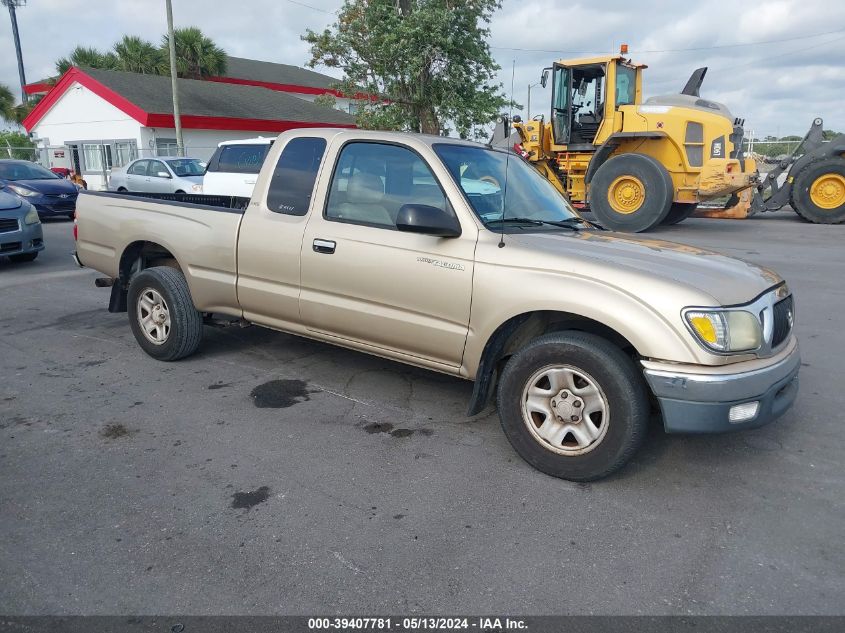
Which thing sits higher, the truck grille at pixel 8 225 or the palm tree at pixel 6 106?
the palm tree at pixel 6 106

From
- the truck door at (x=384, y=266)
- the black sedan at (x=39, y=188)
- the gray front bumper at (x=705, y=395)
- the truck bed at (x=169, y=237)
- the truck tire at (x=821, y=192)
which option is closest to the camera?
the gray front bumper at (x=705, y=395)

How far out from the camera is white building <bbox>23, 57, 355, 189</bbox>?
1115 inches

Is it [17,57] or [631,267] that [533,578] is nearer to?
[631,267]

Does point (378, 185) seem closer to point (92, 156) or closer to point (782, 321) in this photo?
point (782, 321)

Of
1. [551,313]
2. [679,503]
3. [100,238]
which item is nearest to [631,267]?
[551,313]

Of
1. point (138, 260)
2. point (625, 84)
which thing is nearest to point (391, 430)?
point (138, 260)

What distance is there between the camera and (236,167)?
1331cm

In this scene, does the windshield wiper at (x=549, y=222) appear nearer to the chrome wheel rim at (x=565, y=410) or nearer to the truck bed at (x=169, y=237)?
the chrome wheel rim at (x=565, y=410)

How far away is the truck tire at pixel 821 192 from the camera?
47.7ft

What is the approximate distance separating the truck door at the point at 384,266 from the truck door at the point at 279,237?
0.14 metres

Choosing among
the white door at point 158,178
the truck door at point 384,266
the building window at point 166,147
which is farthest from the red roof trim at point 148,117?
the truck door at point 384,266

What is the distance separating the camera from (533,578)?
109 inches

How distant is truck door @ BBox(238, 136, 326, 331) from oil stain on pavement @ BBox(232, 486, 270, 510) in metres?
1.50

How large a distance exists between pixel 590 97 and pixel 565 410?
12.7 metres
